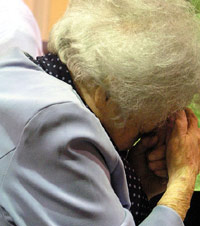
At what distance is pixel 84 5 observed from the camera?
90 cm

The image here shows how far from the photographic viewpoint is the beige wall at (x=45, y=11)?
2432 millimetres

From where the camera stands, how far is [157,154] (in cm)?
105

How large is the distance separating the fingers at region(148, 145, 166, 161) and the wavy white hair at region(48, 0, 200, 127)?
17 centimetres

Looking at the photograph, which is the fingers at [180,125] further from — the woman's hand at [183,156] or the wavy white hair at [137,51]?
the wavy white hair at [137,51]

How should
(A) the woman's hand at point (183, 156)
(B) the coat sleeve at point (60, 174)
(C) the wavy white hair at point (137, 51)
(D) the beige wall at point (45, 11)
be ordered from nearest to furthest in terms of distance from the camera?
1. (B) the coat sleeve at point (60, 174)
2. (C) the wavy white hair at point (137, 51)
3. (A) the woman's hand at point (183, 156)
4. (D) the beige wall at point (45, 11)

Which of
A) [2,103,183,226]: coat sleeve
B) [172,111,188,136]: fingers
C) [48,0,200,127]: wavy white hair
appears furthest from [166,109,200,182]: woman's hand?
[2,103,183,226]: coat sleeve

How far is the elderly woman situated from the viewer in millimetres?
691

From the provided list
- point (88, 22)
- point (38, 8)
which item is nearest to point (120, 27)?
point (88, 22)

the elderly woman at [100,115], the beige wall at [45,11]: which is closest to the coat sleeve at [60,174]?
the elderly woman at [100,115]

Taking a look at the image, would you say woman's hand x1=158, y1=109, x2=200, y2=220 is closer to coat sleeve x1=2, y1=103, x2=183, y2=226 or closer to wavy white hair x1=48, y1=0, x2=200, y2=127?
wavy white hair x1=48, y1=0, x2=200, y2=127

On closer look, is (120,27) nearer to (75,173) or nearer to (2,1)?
(75,173)

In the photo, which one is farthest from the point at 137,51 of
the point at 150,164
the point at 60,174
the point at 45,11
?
the point at 45,11

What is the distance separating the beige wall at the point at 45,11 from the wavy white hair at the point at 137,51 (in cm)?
159

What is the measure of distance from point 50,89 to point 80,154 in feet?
0.39
